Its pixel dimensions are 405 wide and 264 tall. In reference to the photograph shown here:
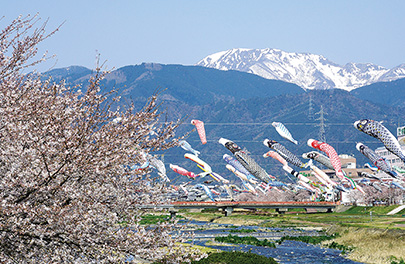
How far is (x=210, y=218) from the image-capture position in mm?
121562

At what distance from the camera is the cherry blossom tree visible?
12.3 m

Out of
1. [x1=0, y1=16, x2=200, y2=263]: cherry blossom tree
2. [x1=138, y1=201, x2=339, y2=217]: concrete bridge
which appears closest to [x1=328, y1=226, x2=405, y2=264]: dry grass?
[x1=0, y1=16, x2=200, y2=263]: cherry blossom tree

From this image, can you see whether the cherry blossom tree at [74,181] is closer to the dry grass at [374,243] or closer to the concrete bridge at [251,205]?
the dry grass at [374,243]

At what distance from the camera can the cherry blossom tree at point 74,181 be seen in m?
12.3

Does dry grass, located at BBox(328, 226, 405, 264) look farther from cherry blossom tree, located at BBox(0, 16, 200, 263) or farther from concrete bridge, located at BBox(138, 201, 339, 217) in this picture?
concrete bridge, located at BBox(138, 201, 339, 217)

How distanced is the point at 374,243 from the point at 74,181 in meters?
45.0

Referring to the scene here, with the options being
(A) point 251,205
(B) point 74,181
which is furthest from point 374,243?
(A) point 251,205

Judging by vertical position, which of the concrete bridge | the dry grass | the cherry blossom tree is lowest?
the concrete bridge

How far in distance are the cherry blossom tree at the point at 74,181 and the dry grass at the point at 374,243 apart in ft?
111

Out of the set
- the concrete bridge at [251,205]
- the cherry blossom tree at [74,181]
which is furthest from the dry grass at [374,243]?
the concrete bridge at [251,205]

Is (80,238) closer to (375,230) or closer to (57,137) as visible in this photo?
(57,137)

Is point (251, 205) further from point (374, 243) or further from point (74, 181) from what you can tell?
point (74, 181)

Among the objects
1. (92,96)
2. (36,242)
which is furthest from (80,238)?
(92,96)

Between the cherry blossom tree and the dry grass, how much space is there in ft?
111
